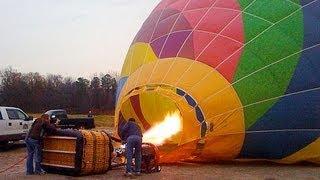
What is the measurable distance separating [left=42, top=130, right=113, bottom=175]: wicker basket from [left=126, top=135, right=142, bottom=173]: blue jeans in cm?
43

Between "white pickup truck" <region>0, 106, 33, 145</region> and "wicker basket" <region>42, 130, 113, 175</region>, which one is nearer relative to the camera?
"wicker basket" <region>42, 130, 113, 175</region>

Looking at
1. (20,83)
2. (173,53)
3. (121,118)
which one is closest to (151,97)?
(121,118)

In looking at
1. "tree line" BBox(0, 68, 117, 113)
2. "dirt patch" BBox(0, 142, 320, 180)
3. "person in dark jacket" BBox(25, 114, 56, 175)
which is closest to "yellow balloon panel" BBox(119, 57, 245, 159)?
"dirt patch" BBox(0, 142, 320, 180)

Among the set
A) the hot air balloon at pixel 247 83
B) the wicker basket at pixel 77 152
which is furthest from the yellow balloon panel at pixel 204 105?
the wicker basket at pixel 77 152

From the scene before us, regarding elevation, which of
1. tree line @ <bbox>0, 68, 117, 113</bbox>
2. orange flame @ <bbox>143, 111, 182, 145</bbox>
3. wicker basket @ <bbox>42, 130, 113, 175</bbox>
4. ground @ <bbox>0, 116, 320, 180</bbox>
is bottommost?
ground @ <bbox>0, 116, 320, 180</bbox>

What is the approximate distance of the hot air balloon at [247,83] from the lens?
940 centimetres

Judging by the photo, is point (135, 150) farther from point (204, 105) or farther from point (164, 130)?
point (164, 130)

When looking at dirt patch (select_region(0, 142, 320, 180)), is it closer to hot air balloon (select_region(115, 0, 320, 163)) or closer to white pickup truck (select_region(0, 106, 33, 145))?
hot air balloon (select_region(115, 0, 320, 163))

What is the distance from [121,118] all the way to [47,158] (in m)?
2.23

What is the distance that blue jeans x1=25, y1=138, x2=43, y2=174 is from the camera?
9.51m

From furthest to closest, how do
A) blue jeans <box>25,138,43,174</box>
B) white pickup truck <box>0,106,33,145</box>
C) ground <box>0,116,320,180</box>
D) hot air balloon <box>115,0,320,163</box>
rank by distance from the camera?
white pickup truck <box>0,106,33,145</box> < blue jeans <box>25,138,43,174</box> < hot air balloon <box>115,0,320,163</box> < ground <box>0,116,320,180</box>

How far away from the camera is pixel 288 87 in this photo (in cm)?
940

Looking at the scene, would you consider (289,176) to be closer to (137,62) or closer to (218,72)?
(218,72)

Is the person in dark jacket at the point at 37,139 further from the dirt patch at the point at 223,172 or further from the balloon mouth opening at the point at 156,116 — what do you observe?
the balloon mouth opening at the point at 156,116
